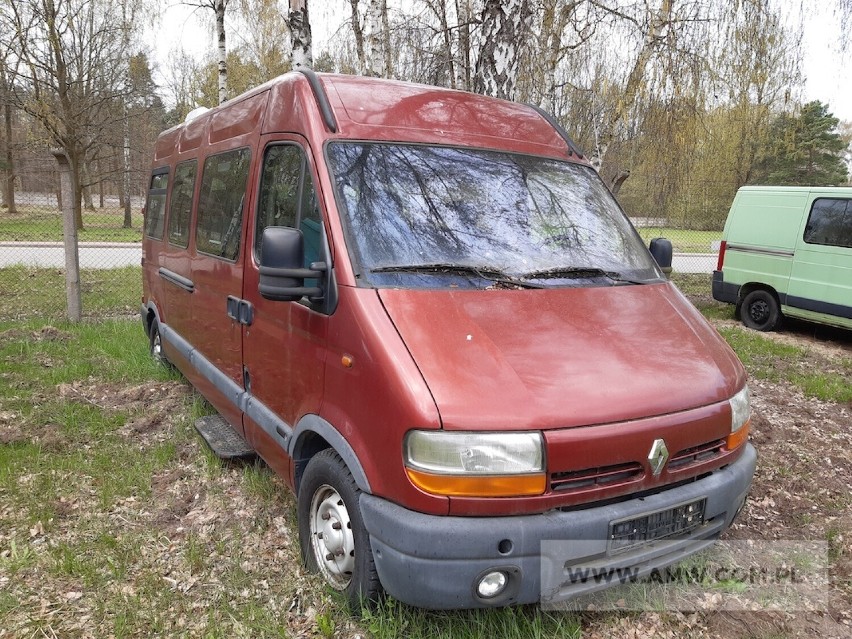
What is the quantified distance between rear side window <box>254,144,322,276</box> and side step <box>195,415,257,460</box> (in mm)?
1355

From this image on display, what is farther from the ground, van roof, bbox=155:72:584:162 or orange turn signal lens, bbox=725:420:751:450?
van roof, bbox=155:72:584:162

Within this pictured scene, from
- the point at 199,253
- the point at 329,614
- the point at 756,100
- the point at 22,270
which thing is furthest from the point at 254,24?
the point at 329,614

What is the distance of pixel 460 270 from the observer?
2752 millimetres

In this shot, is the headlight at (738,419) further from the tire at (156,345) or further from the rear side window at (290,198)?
the tire at (156,345)

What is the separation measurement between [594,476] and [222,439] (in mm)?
2815

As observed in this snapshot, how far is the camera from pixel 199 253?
4.45 meters

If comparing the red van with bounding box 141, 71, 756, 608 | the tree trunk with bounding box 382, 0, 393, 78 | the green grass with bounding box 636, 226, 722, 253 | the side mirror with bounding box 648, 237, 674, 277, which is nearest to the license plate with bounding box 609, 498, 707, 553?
the red van with bounding box 141, 71, 756, 608

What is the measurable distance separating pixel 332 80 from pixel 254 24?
1995 cm

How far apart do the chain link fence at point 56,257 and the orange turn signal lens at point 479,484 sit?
4312 millimetres

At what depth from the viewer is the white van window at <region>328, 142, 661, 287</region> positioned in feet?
8.96

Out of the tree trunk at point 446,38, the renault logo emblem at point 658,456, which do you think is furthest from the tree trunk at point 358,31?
the renault logo emblem at point 658,456

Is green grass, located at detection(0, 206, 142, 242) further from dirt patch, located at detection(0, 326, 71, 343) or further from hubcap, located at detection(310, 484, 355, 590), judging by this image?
hubcap, located at detection(310, 484, 355, 590)

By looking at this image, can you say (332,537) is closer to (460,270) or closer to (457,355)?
(457,355)

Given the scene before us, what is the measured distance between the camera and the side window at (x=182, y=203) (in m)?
4.90
